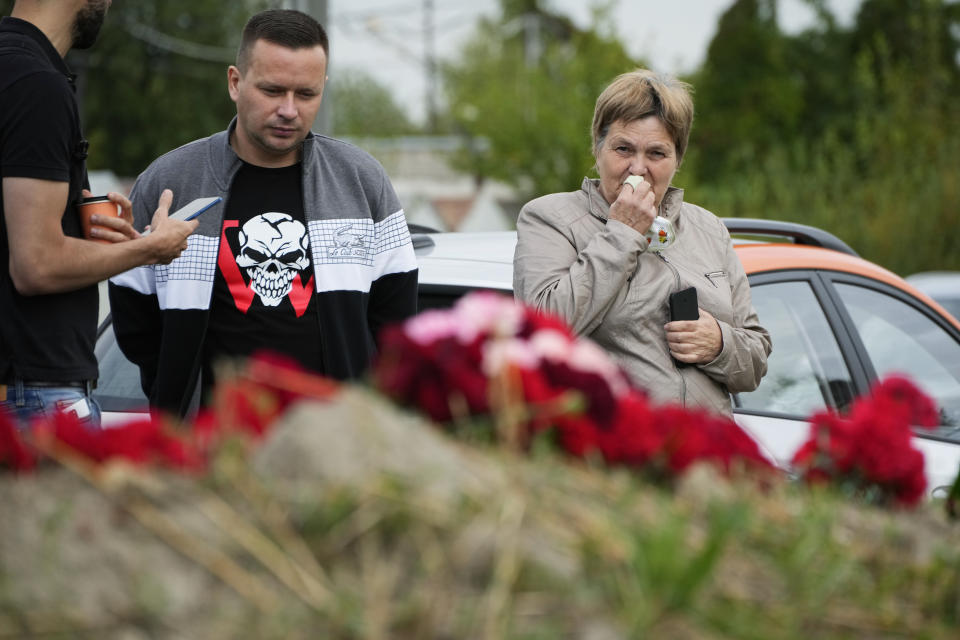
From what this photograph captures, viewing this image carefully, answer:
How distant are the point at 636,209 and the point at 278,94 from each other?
1122 mm

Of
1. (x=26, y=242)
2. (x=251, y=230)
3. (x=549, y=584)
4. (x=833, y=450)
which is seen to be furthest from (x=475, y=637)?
(x=251, y=230)

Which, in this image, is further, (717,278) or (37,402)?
(717,278)

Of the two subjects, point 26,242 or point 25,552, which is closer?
point 25,552

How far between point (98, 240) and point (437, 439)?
175 centimetres

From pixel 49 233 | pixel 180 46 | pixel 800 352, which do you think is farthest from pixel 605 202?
pixel 180 46

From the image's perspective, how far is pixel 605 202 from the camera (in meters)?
3.48

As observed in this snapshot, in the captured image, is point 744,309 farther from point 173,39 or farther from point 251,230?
point 173,39

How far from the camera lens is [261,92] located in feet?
11.2

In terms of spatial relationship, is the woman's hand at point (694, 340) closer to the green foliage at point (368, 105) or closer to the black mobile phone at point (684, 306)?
the black mobile phone at point (684, 306)

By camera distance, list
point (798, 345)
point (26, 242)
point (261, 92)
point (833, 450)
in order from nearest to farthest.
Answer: point (833, 450)
point (26, 242)
point (261, 92)
point (798, 345)

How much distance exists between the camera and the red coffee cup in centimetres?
295

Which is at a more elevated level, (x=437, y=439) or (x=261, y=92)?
(x=261, y=92)

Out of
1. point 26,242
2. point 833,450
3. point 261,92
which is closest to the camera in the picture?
point 833,450

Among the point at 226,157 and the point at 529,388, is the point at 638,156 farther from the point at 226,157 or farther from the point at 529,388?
the point at 529,388
